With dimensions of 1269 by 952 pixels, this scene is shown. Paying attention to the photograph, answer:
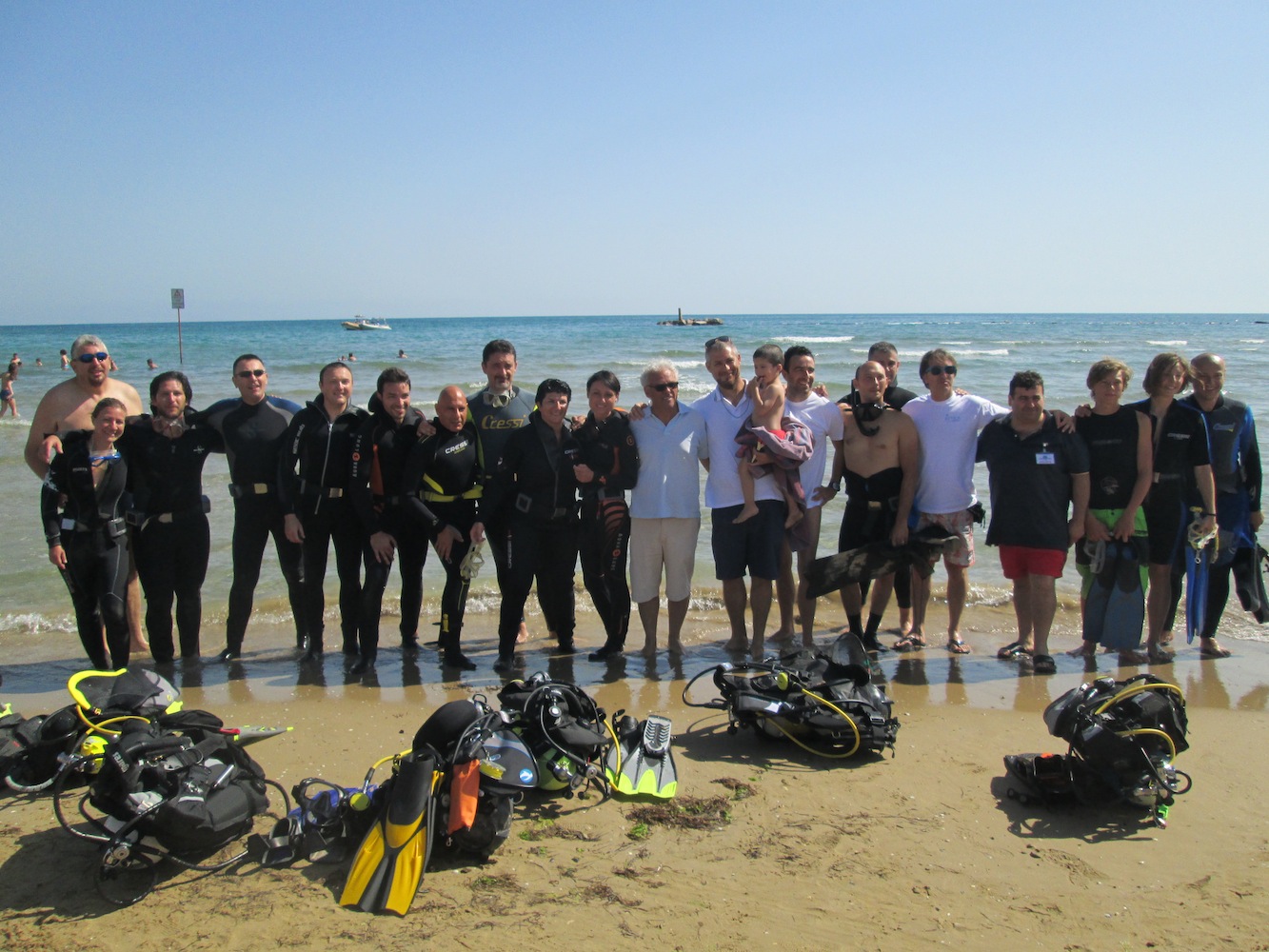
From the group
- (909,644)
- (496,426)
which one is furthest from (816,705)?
(496,426)

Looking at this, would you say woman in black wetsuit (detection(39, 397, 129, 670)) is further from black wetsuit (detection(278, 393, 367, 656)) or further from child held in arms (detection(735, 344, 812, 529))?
child held in arms (detection(735, 344, 812, 529))

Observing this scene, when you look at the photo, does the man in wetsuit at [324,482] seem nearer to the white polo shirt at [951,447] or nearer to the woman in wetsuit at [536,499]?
the woman in wetsuit at [536,499]

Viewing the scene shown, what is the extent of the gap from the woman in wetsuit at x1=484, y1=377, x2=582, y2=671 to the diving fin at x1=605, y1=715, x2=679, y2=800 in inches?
59.3

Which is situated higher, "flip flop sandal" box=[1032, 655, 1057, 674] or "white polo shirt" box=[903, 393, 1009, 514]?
"white polo shirt" box=[903, 393, 1009, 514]

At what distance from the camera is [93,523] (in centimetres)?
489

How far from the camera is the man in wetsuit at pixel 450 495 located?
203 inches

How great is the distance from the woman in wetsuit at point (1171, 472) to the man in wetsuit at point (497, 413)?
375 cm

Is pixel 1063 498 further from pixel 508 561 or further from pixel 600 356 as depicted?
pixel 600 356

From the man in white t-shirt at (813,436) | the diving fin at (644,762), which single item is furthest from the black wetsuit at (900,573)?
the diving fin at (644,762)

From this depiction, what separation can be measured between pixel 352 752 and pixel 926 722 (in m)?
2.82

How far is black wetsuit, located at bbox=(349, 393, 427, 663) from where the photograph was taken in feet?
16.9

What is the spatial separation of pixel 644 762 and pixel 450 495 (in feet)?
7.19

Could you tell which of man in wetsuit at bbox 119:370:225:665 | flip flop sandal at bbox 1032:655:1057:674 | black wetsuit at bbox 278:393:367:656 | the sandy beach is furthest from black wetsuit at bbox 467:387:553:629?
flip flop sandal at bbox 1032:655:1057:674

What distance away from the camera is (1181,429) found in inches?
215
